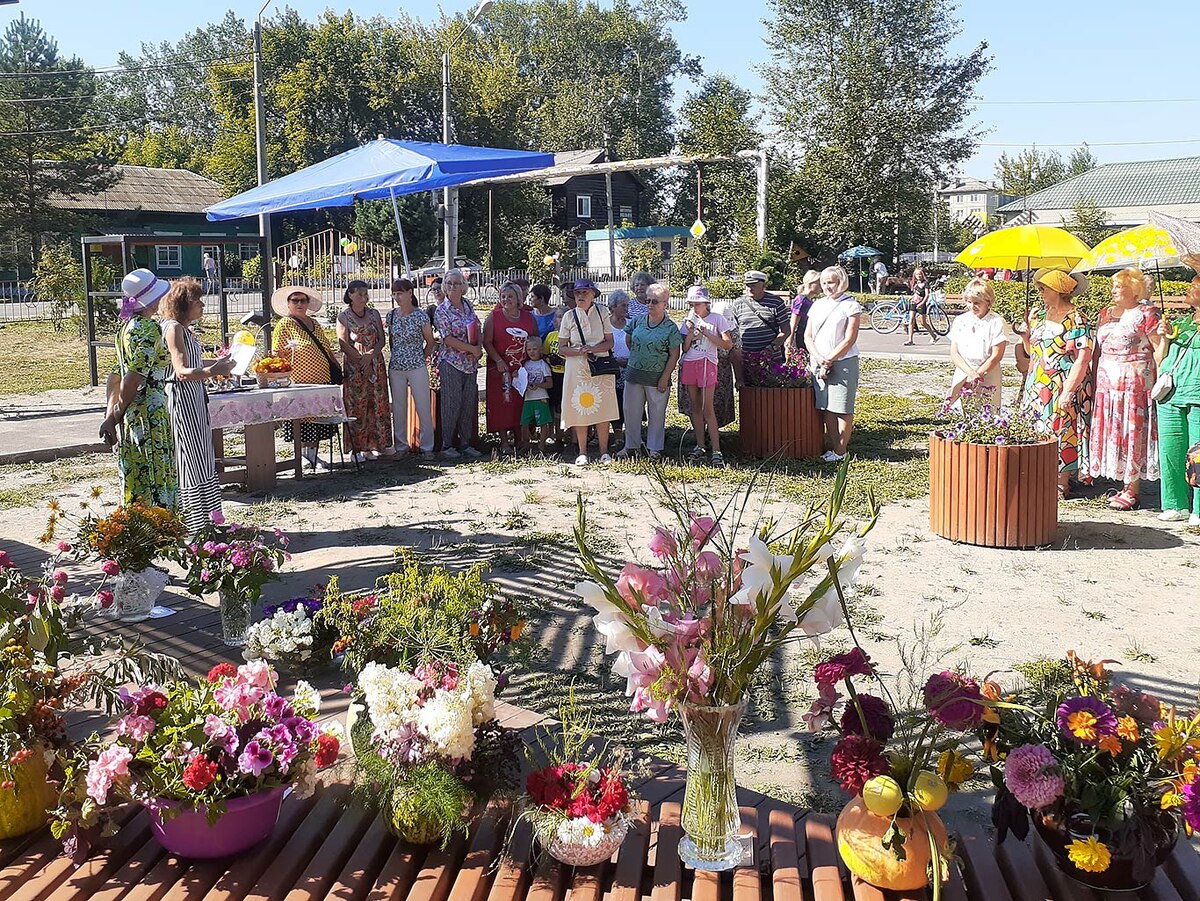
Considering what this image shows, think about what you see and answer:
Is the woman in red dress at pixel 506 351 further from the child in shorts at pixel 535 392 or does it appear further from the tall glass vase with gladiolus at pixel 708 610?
the tall glass vase with gladiolus at pixel 708 610

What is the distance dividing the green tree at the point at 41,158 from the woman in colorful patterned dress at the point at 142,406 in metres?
37.0

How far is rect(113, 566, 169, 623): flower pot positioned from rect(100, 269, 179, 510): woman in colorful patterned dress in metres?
1.08

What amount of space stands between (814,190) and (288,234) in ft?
85.4

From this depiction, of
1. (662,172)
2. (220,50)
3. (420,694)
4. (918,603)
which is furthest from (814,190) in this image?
(220,50)

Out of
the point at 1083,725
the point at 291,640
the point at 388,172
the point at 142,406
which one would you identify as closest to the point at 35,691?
the point at 291,640

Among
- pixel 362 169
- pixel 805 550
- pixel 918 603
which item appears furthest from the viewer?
pixel 362 169

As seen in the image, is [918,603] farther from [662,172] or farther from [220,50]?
[220,50]

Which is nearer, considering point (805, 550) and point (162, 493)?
point (805, 550)

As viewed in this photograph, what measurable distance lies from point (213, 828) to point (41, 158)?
43.8 m

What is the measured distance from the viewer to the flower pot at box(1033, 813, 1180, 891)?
2318 mm

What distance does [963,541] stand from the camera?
6.85 meters

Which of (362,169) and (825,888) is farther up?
(362,169)

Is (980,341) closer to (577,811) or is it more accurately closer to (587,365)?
(587,365)

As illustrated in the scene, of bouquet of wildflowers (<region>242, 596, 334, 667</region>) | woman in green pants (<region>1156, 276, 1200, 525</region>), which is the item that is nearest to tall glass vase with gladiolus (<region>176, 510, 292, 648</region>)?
bouquet of wildflowers (<region>242, 596, 334, 667</region>)
